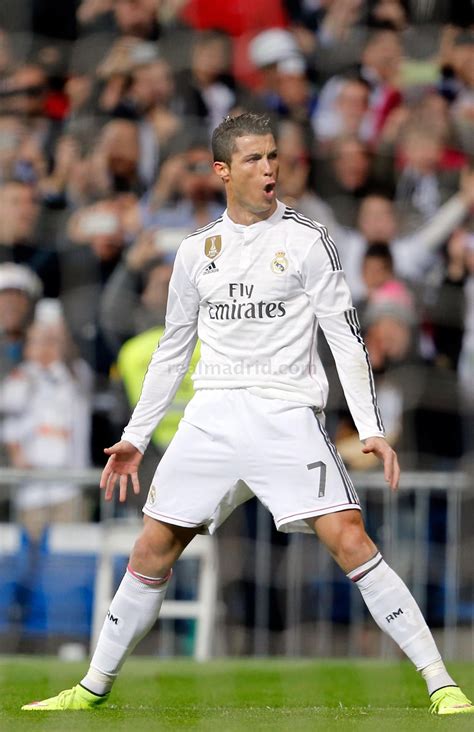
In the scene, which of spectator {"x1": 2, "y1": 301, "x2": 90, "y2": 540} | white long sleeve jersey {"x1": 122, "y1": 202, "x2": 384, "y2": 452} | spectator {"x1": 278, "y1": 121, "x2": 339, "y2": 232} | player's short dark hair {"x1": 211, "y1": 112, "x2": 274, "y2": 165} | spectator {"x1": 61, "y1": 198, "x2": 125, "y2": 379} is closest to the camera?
white long sleeve jersey {"x1": 122, "y1": 202, "x2": 384, "y2": 452}

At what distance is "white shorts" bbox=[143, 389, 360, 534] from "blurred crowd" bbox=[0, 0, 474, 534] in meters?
3.63

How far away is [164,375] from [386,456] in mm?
905

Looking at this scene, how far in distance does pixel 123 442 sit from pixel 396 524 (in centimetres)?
394

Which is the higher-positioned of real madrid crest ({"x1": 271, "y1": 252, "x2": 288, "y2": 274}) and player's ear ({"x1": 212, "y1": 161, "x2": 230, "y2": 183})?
player's ear ({"x1": 212, "y1": 161, "x2": 230, "y2": 183})

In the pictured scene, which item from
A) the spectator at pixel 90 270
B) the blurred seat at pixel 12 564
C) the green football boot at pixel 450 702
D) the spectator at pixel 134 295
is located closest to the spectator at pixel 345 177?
the spectator at pixel 134 295

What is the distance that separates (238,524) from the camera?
888 centimetres

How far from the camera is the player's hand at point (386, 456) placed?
15.7ft

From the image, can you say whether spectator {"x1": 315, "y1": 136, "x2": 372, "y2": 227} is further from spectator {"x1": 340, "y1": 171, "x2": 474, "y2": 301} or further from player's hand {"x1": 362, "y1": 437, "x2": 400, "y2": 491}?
player's hand {"x1": 362, "y1": 437, "x2": 400, "y2": 491}

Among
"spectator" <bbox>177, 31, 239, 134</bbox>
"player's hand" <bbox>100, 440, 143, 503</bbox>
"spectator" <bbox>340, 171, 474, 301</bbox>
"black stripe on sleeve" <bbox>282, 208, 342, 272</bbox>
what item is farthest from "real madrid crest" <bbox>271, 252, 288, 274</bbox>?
"spectator" <bbox>177, 31, 239, 134</bbox>

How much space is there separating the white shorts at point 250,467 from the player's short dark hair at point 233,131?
0.82 meters

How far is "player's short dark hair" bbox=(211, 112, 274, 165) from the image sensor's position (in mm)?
5105

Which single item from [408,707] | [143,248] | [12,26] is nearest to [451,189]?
[143,248]

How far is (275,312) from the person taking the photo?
5027 mm

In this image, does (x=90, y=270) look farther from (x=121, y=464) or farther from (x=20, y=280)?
(x=121, y=464)
